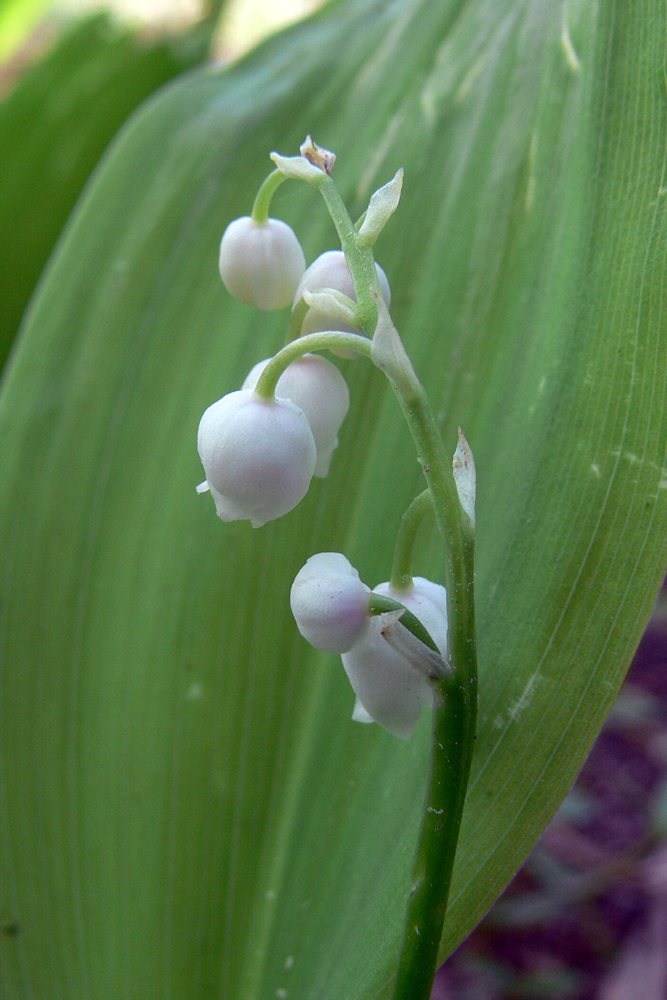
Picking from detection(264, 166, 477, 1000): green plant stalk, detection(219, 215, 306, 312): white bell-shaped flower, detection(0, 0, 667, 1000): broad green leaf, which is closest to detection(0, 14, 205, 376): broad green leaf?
detection(0, 0, 667, 1000): broad green leaf

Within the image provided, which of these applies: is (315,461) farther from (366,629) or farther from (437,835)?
(437,835)

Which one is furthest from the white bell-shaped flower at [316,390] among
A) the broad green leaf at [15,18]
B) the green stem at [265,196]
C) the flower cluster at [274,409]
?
the broad green leaf at [15,18]

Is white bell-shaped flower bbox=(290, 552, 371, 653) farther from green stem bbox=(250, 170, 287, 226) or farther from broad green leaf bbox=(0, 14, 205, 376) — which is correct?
broad green leaf bbox=(0, 14, 205, 376)

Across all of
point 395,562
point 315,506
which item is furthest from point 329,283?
point 315,506

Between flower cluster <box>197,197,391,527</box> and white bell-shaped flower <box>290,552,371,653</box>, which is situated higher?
flower cluster <box>197,197,391,527</box>

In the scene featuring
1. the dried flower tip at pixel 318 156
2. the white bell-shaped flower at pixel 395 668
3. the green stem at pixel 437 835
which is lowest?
the green stem at pixel 437 835

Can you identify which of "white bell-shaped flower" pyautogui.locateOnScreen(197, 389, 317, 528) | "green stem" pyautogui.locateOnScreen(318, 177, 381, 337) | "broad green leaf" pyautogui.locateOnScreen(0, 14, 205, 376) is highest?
"broad green leaf" pyautogui.locateOnScreen(0, 14, 205, 376)

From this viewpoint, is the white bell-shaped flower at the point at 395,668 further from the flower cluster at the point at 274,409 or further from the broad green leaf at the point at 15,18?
the broad green leaf at the point at 15,18

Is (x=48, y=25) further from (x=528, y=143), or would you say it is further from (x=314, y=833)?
(x=314, y=833)
